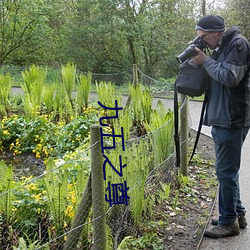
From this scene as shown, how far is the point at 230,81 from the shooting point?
285cm

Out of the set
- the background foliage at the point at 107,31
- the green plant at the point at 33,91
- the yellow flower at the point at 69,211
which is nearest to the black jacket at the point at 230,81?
the yellow flower at the point at 69,211

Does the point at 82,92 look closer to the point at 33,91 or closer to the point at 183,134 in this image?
the point at 33,91

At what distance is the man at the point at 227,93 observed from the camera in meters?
2.89

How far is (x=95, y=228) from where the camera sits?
100 inches

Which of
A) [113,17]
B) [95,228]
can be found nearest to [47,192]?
[95,228]

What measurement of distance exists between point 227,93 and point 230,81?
18 cm

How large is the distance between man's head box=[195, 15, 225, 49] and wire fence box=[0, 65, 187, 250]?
1.19m

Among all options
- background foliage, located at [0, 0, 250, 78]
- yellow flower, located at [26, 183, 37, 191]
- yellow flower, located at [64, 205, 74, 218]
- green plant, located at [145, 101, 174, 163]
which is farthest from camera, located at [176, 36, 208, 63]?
background foliage, located at [0, 0, 250, 78]

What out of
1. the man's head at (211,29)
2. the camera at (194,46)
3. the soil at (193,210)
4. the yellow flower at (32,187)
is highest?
the man's head at (211,29)

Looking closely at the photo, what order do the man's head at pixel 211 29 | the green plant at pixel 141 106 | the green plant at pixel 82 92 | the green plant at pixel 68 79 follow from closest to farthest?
the man's head at pixel 211 29 < the green plant at pixel 141 106 < the green plant at pixel 82 92 < the green plant at pixel 68 79

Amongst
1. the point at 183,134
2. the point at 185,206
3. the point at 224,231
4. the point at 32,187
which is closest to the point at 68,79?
the point at 183,134

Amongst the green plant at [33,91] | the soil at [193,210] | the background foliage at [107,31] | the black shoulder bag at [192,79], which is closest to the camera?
the black shoulder bag at [192,79]

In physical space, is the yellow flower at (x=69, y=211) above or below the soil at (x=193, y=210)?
above

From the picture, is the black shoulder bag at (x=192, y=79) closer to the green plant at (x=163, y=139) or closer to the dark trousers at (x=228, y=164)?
the dark trousers at (x=228, y=164)
